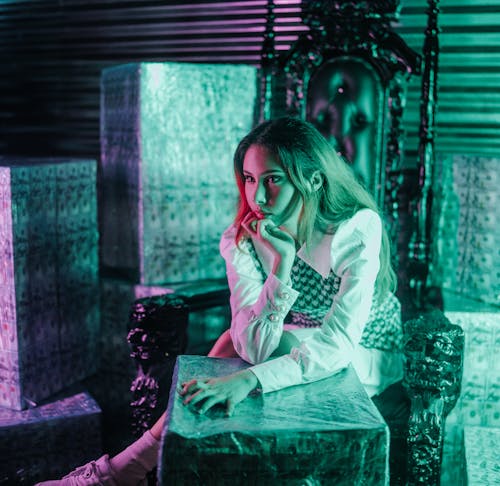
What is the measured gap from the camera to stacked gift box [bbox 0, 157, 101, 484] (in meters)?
2.85

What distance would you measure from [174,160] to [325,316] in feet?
4.59

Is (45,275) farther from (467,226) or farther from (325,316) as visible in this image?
(467,226)

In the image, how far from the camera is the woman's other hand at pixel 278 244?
7.26 ft

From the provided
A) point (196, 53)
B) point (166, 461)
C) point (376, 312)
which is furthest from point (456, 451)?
point (196, 53)

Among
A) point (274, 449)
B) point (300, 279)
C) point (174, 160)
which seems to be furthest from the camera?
point (174, 160)

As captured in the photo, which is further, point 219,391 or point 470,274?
point 470,274

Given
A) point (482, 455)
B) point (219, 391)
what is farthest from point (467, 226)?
point (219, 391)

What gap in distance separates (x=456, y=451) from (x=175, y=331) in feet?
4.68

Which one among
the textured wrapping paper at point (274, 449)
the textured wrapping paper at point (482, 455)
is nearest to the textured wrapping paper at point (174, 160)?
the textured wrapping paper at point (482, 455)

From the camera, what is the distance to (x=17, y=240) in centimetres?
285

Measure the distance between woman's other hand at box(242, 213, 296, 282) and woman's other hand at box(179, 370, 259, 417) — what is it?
1.43 feet

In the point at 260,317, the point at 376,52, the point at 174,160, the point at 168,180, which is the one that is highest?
the point at 376,52

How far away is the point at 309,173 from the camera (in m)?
2.36

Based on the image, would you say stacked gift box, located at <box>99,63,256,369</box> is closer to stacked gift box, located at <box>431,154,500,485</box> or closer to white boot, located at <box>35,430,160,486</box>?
white boot, located at <box>35,430,160,486</box>
